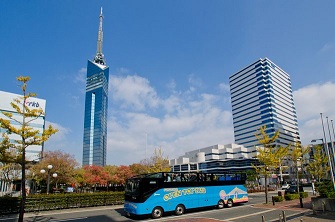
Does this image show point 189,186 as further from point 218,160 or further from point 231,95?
point 231,95

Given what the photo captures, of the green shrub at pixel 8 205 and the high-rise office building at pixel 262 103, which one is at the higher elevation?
the high-rise office building at pixel 262 103

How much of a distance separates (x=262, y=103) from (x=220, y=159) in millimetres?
40380

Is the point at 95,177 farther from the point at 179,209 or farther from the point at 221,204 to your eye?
the point at 179,209

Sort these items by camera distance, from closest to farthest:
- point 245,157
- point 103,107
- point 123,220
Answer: point 123,220 → point 245,157 → point 103,107

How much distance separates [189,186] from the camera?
19.8 metres

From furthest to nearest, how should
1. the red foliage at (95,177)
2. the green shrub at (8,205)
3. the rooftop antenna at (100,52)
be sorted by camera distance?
1. the rooftop antenna at (100,52)
2. the red foliage at (95,177)
3. the green shrub at (8,205)

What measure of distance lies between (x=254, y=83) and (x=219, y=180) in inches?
5107

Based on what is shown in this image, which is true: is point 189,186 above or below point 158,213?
above

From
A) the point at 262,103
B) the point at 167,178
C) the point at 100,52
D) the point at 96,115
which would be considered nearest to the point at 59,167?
the point at 167,178

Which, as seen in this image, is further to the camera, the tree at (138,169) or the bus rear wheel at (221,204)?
the tree at (138,169)

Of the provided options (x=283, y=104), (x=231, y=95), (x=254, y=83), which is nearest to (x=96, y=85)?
(x=231, y=95)

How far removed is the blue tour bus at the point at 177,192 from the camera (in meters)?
17.3

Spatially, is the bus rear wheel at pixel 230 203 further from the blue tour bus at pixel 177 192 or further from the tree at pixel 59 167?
the tree at pixel 59 167

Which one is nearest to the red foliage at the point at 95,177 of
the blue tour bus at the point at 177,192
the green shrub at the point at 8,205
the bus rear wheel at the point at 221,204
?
the green shrub at the point at 8,205
